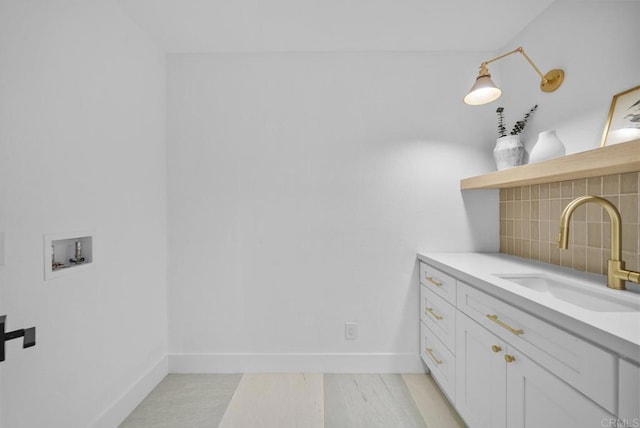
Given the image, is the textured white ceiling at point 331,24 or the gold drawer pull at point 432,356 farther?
the gold drawer pull at point 432,356

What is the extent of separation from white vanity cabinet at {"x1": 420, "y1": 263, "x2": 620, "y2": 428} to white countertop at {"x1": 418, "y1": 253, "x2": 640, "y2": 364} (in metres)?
0.03

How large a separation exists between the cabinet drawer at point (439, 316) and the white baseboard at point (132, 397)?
1890 mm

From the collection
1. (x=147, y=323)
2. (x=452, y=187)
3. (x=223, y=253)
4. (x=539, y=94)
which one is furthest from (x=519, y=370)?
(x=147, y=323)

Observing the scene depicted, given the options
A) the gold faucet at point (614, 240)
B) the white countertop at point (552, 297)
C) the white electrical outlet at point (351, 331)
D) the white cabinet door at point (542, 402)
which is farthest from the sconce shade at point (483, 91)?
the white electrical outlet at point (351, 331)

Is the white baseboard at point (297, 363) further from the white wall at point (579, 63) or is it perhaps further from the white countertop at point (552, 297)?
the white wall at point (579, 63)

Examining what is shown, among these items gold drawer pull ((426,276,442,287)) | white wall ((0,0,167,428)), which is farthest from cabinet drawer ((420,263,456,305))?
white wall ((0,0,167,428))

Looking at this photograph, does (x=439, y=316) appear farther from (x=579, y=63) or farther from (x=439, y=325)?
(x=579, y=63)

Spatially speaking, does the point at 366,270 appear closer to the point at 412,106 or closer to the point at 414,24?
the point at 412,106

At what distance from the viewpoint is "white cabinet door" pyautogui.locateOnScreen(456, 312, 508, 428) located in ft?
4.36

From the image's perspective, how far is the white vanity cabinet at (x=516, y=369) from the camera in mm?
873

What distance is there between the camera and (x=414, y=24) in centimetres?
204

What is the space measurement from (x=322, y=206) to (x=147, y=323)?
1.43 meters

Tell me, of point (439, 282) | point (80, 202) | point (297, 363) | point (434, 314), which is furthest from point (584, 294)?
point (80, 202)

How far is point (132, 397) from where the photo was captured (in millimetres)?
1941
